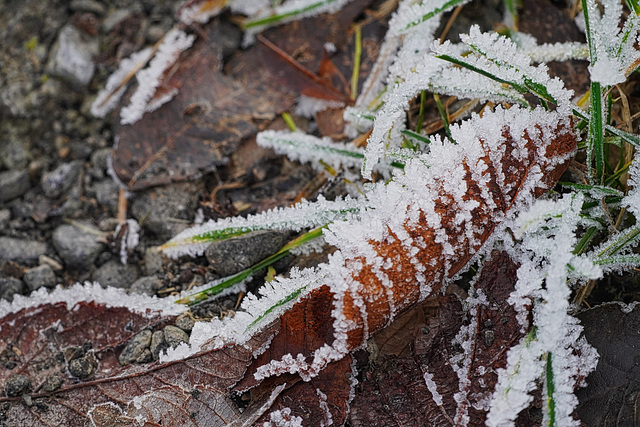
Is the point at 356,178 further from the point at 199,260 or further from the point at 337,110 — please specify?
the point at 199,260

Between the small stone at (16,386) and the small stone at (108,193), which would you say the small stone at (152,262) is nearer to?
the small stone at (108,193)

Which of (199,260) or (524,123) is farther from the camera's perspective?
(199,260)

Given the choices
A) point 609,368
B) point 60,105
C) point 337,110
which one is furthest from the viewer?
point 60,105

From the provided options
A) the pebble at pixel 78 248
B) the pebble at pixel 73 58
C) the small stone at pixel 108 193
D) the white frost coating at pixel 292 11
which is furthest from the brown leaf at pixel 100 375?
the white frost coating at pixel 292 11

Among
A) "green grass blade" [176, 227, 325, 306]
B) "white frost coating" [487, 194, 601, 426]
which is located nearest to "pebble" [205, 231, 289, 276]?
"green grass blade" [176, 227, 325, 306]

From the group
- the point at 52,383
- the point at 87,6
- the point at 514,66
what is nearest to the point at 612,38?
the point at 514,66

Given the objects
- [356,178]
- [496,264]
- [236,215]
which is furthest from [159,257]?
[496,264]
